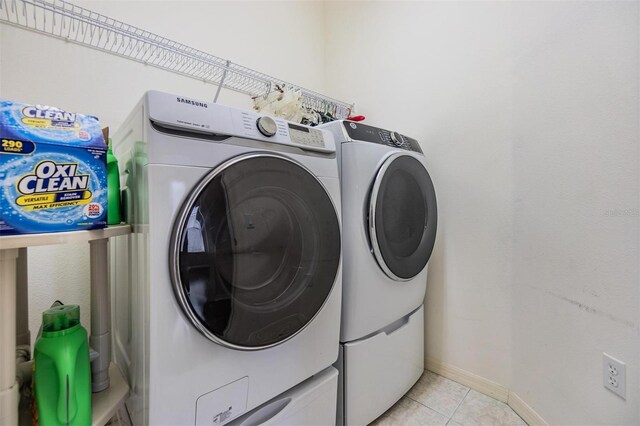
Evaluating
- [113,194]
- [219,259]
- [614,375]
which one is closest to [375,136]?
[219,259]

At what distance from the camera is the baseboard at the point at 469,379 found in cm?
130

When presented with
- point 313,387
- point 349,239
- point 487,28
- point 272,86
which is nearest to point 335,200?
point 349,239

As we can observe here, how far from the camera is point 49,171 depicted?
1.94 ft

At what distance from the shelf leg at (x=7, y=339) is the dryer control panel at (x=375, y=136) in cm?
102

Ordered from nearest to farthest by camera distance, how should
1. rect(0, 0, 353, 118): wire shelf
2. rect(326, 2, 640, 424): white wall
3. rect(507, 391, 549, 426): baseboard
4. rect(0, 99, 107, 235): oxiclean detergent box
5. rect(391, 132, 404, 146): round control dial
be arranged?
rect(0, 99, 107, 235): oxiclean detergent box < rect(326, 2, 640, 424): white wall < rect(0, 0, 353, 118): wire shelf < rect(507, 391, 549, 426): baseboard < rect(391, 132, 404, 146): round control dial

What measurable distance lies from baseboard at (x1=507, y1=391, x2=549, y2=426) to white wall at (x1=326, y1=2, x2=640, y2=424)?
0.12ft

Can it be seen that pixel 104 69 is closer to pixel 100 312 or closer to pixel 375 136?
pixel 100 312

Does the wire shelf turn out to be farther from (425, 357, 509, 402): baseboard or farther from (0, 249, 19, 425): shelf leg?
(425, 357, 509, 402): baseboard

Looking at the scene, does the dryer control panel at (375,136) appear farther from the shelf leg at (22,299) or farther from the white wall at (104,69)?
the shelf leg at (22,299)

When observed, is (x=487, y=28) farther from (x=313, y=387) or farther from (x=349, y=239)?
(x=313, y=387)

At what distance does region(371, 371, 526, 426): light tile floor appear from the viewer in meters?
1.18

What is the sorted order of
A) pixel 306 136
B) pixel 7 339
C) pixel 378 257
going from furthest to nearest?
pixel 378 257 < pixel 306 136 < pixel 7 339

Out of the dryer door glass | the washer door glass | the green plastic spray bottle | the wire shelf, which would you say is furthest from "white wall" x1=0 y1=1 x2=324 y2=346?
the dryer door glass

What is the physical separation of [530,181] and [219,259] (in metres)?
1.28
